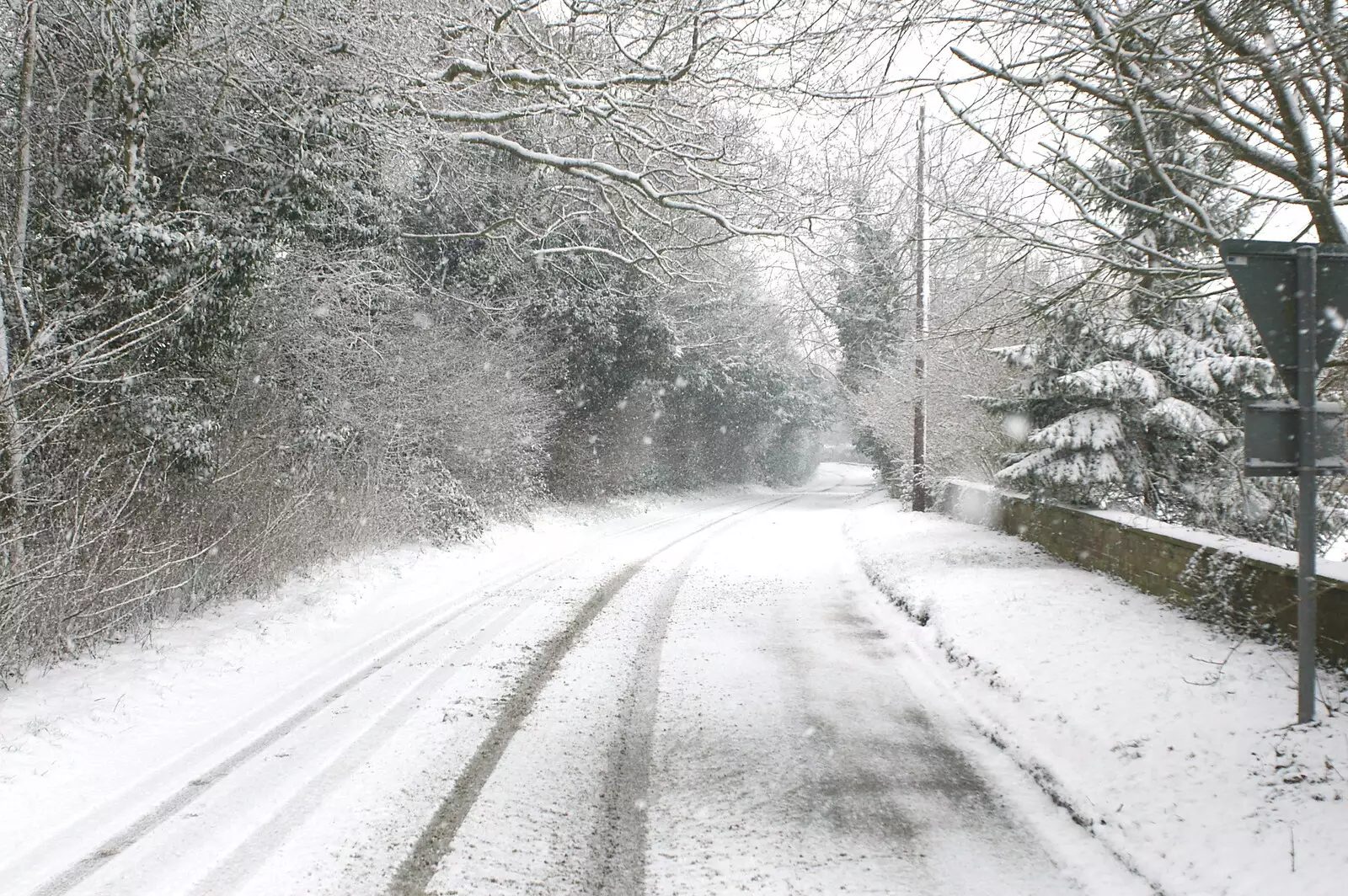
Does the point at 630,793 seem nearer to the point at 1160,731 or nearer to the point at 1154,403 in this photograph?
the point at 1160,731

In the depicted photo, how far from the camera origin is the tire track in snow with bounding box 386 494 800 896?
134 inches

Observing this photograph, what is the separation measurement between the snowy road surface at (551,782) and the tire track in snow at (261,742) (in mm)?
20

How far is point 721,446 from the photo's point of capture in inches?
1428

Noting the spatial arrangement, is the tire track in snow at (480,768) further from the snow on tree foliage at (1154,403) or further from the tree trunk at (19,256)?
the snow on tree foliage at (1154,403)

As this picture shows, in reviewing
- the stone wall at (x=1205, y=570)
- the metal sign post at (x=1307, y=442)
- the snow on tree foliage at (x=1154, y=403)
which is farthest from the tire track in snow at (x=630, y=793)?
the snow on tree foliage at (x=1154, y=403)

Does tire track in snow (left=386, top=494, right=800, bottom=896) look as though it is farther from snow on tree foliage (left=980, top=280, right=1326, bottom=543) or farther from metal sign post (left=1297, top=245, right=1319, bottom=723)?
snow on tree foliage (left=980, top=280, right=1326, bottom=543)

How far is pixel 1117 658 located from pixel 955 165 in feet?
13.3

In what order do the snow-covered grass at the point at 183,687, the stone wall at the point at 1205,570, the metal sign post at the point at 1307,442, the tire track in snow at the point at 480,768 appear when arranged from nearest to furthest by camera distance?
1. the tire track in snow at the point at 480,768
2. the metal sign post at the point at 1307,442
3. the snow-covered grass at the point at 183,687
4. the stone wall at the point at 1205,570

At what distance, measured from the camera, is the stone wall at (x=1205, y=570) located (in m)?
5.32

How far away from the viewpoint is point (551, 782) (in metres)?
4.34

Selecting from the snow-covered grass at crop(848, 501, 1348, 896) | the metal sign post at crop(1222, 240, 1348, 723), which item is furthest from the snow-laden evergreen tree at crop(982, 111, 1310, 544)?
the metal sign post at crop(1222, 240, 1348, 723)

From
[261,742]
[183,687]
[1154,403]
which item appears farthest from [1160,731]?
[1154,403]

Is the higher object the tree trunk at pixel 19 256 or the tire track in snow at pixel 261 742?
the tree trunk at pixel 19 256

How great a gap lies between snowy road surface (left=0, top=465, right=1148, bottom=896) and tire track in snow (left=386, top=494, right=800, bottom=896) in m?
0.02
